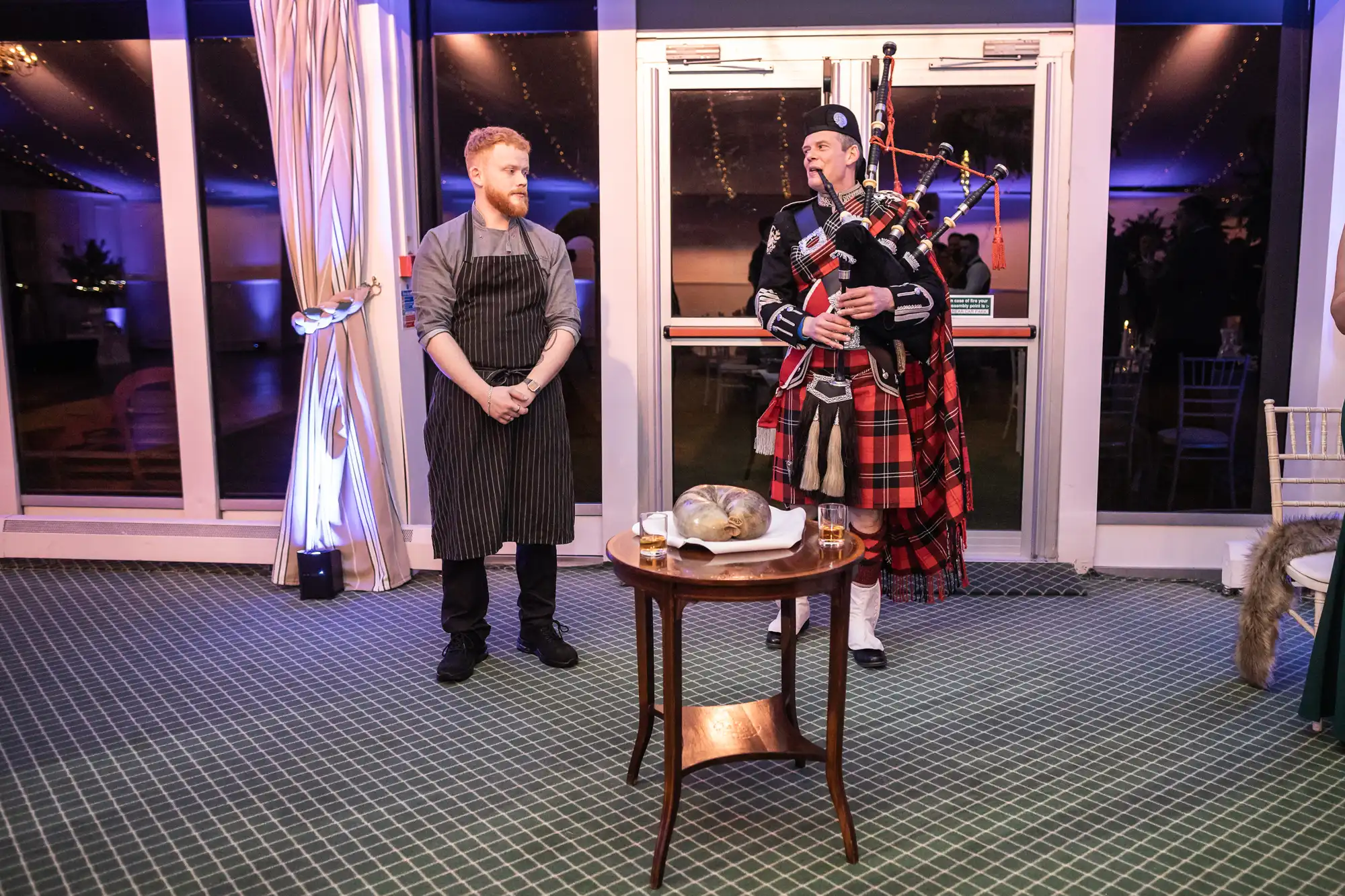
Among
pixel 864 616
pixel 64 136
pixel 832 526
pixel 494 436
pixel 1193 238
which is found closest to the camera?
pixel 832 526

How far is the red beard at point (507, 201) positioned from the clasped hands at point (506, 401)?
52 cm

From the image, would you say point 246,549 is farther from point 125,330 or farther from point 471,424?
point 471,424

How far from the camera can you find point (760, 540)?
215cm

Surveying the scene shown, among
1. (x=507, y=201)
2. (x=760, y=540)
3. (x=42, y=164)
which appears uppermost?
Result: (x=42, y=164)

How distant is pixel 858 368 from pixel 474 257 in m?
1.19

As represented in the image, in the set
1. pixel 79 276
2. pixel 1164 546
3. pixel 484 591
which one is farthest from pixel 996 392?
pixel 79 276

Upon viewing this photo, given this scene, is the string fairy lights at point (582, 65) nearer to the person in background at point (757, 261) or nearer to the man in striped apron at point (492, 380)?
the person in background at point (757, 261)

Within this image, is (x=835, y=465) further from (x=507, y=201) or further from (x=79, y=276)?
(x=79, y=276)

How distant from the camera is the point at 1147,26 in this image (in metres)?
4.08

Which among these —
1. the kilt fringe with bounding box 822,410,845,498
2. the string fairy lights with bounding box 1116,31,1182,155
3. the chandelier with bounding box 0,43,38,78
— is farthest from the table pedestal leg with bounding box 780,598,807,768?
the chandelier with bounding box 0,43,38,78

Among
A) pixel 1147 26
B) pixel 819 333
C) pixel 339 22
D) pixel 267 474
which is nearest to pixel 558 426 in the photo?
pixel 819 333

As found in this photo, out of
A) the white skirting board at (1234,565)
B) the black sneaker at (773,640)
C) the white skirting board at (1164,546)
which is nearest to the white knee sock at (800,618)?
the black sneaker at (773,640)

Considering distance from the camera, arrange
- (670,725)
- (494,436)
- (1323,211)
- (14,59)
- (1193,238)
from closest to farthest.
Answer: (670,725) → (494,436) → (1323,211) → (1193,238) → (14,59)

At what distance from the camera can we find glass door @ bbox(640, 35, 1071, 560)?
4.05 metres
